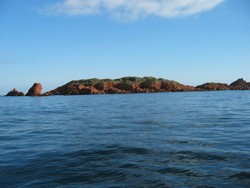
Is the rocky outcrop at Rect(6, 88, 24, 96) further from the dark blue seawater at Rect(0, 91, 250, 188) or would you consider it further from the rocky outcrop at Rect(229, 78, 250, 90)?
the dark blue seawater at Rect(0, 91, 250, 188)

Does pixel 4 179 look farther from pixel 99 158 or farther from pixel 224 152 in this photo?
pixel 224 152

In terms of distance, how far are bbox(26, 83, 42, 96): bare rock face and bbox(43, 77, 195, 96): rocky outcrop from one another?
3.05 m

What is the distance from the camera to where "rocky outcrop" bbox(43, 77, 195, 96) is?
126 m

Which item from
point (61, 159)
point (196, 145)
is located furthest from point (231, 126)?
point (61, 159)

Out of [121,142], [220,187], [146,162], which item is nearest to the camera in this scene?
[220,187]

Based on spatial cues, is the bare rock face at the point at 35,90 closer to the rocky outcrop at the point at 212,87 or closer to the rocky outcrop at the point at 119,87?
the rocky outcrop at the point at 119,87

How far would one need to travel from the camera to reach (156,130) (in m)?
18.8

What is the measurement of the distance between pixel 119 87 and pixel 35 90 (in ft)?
109

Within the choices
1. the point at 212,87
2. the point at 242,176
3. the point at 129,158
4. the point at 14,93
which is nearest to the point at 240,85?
the point at 212,87

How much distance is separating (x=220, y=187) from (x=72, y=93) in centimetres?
11753

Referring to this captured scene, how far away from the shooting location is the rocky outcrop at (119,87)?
412ft

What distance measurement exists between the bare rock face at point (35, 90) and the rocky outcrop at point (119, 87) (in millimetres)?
→ 3045

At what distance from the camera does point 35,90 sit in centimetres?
12100

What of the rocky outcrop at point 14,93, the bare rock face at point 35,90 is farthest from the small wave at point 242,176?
the rocky outcrop at point 14,93
